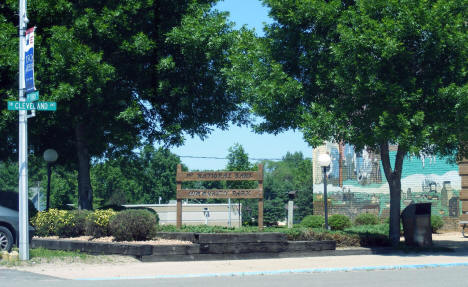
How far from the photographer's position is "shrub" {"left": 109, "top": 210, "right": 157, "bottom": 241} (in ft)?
49.7

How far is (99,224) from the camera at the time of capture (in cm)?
1617

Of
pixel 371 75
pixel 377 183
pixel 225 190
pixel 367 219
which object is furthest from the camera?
pixel 377 183

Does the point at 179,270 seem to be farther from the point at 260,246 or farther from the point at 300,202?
the point at 300,202

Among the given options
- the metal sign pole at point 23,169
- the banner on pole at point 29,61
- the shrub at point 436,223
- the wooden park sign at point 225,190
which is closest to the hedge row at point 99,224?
the wooden park sign at point 225,190

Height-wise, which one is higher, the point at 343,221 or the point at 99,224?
the point at 99,224

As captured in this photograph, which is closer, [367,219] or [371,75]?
[371,75]

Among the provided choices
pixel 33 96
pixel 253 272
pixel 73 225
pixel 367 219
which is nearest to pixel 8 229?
pixel 73 225

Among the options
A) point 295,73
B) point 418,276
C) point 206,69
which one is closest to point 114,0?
point 206,69

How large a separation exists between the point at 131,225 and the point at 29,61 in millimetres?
4732

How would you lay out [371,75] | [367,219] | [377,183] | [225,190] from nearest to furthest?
[371,75], [225,190], [367,219], [377,183]

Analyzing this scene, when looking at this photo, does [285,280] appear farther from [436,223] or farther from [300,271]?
[436,223]

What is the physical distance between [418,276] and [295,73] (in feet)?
27.4

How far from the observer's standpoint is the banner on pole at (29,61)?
46.0ft

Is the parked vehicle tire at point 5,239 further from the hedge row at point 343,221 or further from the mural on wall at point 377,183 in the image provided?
the mural on wall at point 377,183
